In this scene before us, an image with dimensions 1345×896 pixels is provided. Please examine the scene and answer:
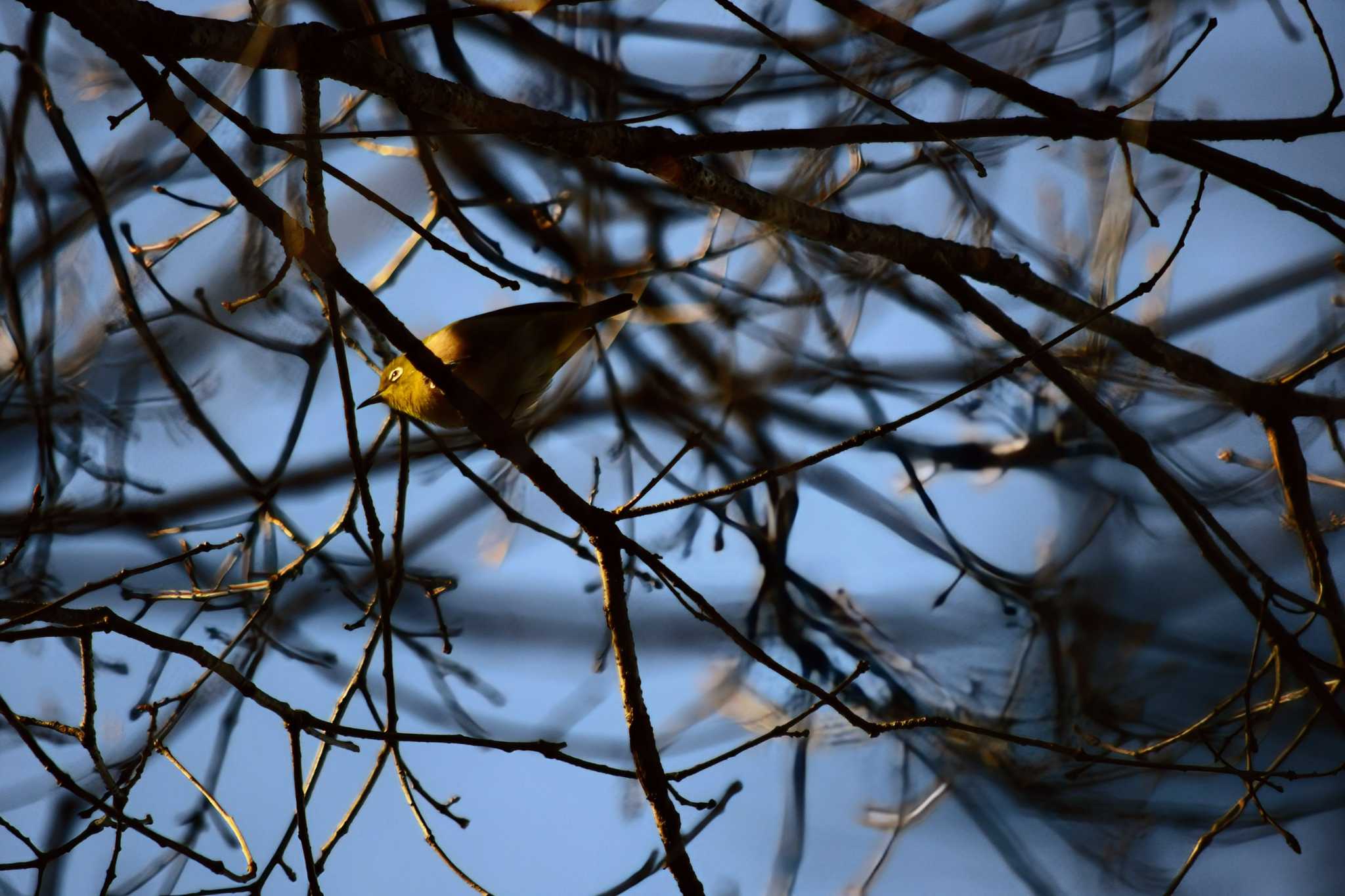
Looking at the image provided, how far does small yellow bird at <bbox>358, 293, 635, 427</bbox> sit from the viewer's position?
1.82m

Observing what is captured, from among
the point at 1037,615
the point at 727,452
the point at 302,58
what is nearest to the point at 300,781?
the point at 302,58

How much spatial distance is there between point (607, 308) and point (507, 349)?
193 millimetres

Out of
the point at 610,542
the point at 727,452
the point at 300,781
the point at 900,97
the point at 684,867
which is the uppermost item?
the point at 900,97

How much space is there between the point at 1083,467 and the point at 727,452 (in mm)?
847

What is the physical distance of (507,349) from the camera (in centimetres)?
182

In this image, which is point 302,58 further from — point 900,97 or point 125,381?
point 900,97

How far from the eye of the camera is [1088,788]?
2342 millimetres

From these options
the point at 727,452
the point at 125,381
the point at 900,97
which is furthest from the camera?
the point at 727,452

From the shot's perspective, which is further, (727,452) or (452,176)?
(727,452)

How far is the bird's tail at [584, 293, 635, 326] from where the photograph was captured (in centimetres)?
183

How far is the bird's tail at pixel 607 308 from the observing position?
1.83 meters

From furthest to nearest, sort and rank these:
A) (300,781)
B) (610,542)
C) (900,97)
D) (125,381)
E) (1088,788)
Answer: (1088,788) < (900,97) < (125,381) < (610,542) < (300,781)

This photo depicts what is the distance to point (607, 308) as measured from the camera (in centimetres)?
186

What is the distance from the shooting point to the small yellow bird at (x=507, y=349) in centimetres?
182
